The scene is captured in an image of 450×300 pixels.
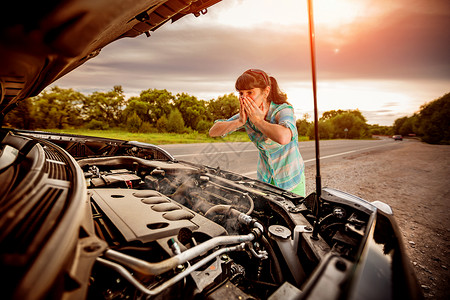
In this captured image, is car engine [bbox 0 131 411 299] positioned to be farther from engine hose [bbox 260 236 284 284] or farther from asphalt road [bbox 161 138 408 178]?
asphalt road [bbox 161 138 408 178]

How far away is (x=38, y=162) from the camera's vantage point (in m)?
1.01

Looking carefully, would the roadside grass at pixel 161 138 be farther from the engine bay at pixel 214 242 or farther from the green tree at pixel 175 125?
the engine bay at pixel 214 242

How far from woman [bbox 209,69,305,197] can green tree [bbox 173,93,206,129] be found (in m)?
29.0

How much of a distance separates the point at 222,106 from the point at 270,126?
93.4 feet

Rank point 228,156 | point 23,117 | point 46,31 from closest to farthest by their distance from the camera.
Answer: point 46,31 → point 228,156 → point 23,117

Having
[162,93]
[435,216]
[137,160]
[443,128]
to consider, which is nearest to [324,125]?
[443,128]

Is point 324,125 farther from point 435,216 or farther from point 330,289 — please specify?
point 330,289

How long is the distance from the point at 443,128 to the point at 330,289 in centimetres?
4289

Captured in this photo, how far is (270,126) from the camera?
1.87 metres

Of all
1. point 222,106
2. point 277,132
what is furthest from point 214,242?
point 222,106

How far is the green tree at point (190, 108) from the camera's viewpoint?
32281 mm

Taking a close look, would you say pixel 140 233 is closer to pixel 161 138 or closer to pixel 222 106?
pixel 161 138

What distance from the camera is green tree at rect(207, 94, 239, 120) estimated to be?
2760 centimetres

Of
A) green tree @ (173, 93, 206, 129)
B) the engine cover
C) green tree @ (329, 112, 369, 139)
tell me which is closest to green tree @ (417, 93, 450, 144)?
green tree @ (329, 112, 369, 139)
